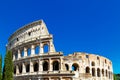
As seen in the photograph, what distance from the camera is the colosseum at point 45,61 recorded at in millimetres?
52844

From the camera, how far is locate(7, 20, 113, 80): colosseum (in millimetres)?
52844

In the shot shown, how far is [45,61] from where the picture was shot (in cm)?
5412

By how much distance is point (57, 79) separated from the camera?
171 ft

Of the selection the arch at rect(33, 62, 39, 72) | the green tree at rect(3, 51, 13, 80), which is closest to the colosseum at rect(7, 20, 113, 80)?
the arch at rect(33, 62, 39, 72)

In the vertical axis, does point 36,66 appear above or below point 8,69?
above

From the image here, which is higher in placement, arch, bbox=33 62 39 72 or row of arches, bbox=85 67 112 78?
arch, bbox=33 62 39 72

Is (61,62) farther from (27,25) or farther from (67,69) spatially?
(27,25)

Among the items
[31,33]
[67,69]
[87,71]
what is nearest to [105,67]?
[87,71]

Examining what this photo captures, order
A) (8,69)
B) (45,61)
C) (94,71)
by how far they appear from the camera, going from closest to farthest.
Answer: (8,69)
(45,61)
(94,71)

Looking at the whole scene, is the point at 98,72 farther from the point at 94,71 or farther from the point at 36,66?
the point at 36,66

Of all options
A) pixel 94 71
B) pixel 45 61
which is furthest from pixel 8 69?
pixel 94 71

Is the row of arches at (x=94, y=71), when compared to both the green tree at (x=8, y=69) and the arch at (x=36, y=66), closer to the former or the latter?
the arch at (x=36, y=66)

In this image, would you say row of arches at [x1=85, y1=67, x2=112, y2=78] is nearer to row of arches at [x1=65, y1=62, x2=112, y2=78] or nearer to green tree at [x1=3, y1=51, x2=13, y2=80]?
row of arches at [x1=65, y1=62, x2=112, y2=78]

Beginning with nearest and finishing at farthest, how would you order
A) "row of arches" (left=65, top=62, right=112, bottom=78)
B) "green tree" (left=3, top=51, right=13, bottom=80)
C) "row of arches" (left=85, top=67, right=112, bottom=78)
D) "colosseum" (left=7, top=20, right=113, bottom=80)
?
"green tree" (left=3, top=51, right=13, bottom=80), "colosseum" (left=7, top=20, right=113, bottom=80), "row of arches" (left=65, top=62, right=112, bottom=78), "row of arches" (left=85, top=67, right=112, bottom=78)
